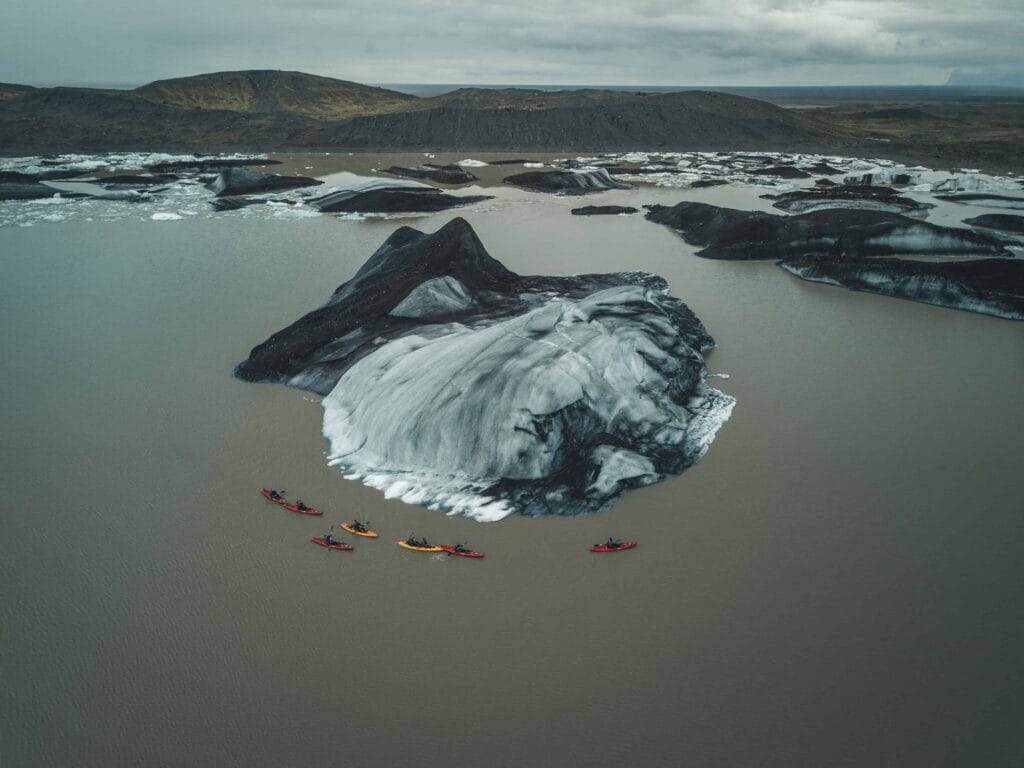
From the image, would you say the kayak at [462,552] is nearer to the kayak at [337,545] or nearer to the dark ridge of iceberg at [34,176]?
the kayak at [337,545]

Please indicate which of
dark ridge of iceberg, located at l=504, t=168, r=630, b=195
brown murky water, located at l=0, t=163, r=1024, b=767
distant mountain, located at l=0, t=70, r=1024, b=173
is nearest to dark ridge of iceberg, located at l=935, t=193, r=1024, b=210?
dark ridge of iceberg, located at l=504, t=168, r=630, b=195

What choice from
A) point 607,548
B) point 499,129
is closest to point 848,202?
point 607,548

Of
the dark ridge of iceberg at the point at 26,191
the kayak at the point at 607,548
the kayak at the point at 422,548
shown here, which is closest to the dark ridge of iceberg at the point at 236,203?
the dark ridge of iceberg at the point at 26,191

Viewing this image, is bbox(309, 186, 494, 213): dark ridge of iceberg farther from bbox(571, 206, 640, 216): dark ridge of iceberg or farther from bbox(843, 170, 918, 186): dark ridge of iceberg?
bbox(843, 170, 918, 186): dark ridge of iceberg

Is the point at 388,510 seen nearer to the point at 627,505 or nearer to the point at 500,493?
the point at 500,493

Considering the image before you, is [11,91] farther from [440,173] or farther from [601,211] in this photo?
[601,211]

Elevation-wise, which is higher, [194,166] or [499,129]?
[499,129]
